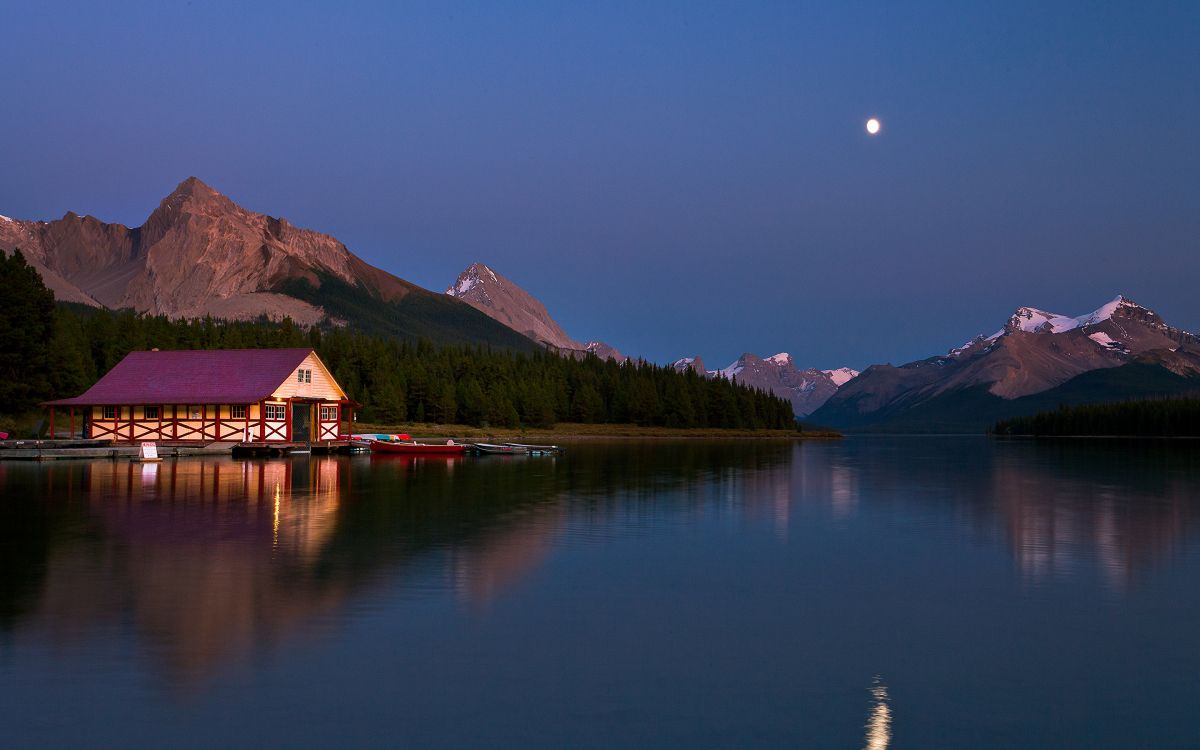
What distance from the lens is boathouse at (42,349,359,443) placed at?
79062 mm

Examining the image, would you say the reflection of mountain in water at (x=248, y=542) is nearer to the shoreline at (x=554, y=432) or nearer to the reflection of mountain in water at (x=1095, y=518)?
the reflection of mountain in water at (x=1095, y=518)

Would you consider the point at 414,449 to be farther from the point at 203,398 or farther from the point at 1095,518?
the point at 1095,518

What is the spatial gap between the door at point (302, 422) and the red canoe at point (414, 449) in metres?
7.08

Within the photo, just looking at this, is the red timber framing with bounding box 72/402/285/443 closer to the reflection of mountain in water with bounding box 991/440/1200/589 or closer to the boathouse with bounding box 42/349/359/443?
the boathouse with bounding box 42/349/359/443

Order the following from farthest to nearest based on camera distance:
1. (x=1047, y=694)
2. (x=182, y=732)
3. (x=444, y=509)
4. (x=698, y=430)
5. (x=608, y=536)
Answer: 1. (x=698, y=430)
2. (x=444, y=509)
3. (x=608, y=536)
4. (x=1047, y=694)
5. (x=182, y=732)

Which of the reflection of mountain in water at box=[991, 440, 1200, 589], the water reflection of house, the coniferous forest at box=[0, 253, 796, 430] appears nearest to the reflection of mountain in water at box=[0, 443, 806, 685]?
the water reflection of house

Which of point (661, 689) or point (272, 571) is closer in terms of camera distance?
point (661, 689)

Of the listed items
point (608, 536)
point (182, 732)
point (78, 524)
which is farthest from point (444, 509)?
point (182, 732)

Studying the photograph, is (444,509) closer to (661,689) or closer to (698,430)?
(661,689)

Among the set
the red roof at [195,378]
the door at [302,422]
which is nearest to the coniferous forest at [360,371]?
the red roof at [195,378]

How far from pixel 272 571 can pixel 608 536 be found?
33.9 ft

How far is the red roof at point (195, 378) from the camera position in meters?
78.9

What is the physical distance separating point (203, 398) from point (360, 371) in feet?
275

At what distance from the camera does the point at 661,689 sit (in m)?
11.8
